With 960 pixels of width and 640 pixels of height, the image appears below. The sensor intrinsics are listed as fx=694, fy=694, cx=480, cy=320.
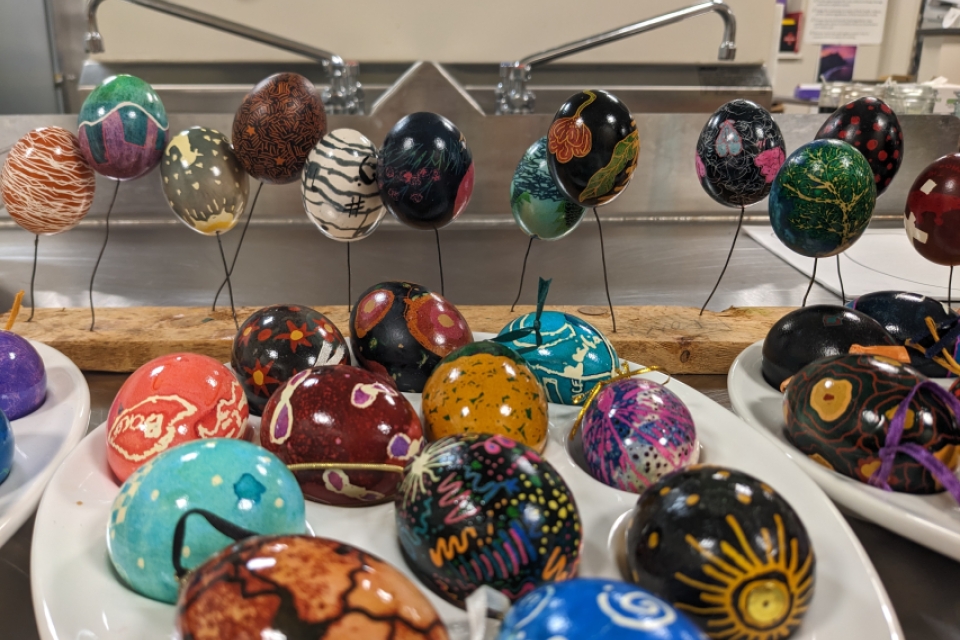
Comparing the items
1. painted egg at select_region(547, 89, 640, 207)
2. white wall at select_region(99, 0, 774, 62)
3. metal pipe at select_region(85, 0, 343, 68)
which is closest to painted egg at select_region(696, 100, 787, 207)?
painted egg at select_region(547, 89, 640, 207)

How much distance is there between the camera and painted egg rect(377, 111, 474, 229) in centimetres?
82

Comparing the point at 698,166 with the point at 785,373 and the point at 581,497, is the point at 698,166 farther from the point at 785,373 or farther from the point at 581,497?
the point at 581,497

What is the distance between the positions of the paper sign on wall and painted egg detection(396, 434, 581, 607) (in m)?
3.85

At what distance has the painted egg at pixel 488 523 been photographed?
482 mm

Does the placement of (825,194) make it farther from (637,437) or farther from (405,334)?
(405,334)

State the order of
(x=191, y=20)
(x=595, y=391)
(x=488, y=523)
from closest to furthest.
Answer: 1. (x=488, y=523)
2. (x=595, y=391)
3. (x=191, y=20)

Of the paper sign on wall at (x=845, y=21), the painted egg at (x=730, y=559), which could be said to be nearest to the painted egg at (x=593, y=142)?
the painted egg at (x=730, y=559)

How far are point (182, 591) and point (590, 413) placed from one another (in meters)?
0.39

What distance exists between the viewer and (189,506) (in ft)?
1.63

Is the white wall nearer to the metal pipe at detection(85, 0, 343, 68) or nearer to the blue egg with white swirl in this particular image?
the metal pipe at detection(85, 0, 343, 68)

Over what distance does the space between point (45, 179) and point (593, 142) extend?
0.71 meters

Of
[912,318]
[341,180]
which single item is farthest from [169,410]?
[912,318]

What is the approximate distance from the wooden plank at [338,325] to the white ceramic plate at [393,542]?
0.26m

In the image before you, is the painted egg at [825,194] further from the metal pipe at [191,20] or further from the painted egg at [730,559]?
the metal pipe at [191,20]
